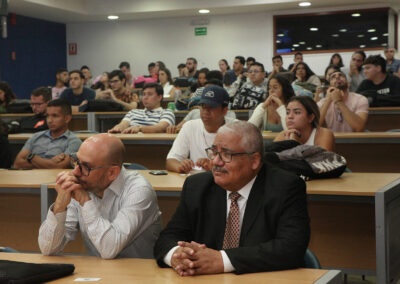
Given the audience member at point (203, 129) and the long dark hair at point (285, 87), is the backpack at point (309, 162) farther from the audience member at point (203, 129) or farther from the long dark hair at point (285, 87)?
the long dark hair at point (285, 87)

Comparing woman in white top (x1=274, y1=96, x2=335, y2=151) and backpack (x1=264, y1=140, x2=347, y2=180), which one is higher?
woman in white top (x1=274, y1=96, x2=335, y2=151)

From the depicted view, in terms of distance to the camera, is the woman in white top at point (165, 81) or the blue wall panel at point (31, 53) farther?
the blue wall panel at point (31, 53)

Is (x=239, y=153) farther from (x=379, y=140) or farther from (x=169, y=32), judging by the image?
(x=169, y=32)

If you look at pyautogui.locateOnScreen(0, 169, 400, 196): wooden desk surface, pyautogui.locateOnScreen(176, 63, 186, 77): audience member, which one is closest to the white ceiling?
pyautogui.locateOnScreen(176, 63, 186, 77): audience member

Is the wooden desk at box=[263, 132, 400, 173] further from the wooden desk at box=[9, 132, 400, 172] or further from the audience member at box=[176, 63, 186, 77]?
the audience member at box=[176, 63, 186, 77]

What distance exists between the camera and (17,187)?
12.6 feet

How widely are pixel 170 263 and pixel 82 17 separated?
14.4 m

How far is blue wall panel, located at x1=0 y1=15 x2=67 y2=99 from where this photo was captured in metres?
15.4

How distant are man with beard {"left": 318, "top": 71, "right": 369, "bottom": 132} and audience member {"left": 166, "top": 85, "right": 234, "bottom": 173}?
5.51ft

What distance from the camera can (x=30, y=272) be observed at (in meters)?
2.07

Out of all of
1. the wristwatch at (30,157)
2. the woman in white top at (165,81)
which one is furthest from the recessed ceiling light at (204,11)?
the wristwatch at (30,157)

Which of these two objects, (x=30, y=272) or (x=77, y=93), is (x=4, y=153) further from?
(x=77, y=93)

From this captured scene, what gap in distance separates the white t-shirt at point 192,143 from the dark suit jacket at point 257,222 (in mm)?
2007

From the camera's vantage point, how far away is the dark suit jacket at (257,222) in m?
2.32
